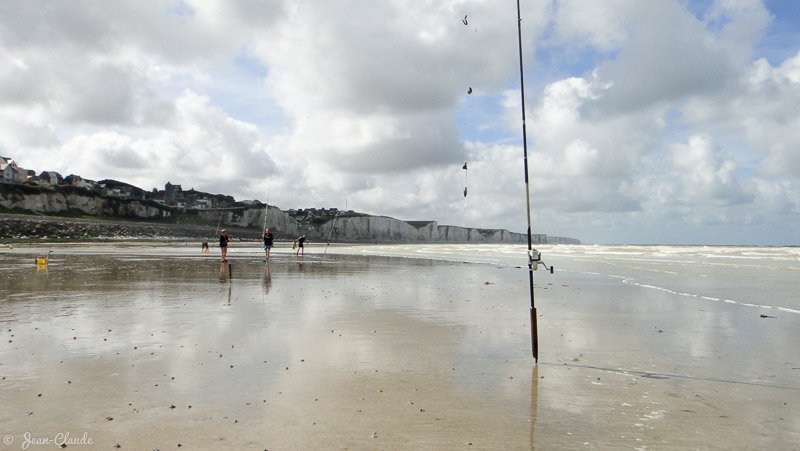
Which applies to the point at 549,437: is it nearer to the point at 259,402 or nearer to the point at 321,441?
the point at 321,441

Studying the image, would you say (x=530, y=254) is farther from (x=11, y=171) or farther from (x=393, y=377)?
(x=11, y=171)

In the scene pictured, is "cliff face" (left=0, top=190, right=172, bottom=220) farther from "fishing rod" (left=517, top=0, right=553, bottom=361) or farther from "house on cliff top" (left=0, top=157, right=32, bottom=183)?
"fishing rod" (left=517, top=0, right=553, bottom=361)

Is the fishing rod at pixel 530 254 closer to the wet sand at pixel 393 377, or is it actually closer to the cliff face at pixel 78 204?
the wet sand at pixel 393 377

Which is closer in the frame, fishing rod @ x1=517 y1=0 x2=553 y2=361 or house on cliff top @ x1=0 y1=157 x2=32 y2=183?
fishing rod @ x1=517 y1=0 x2=553 y2=361

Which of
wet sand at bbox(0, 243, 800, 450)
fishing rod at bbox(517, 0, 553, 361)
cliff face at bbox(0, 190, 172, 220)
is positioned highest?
cliff face at bbox(0, 190, 172, 220)

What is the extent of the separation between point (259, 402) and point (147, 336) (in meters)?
4.68

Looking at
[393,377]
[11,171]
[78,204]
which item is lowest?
[393,377]

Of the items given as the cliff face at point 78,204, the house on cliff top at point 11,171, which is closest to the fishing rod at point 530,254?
the cliff face at point 78,204

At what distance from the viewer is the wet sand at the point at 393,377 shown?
14.9 ft

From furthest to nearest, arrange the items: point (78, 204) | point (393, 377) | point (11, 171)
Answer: point (11, 171), point (78, 204), point (393, 377)

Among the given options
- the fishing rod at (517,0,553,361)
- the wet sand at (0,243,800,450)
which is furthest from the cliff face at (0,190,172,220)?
the fishing rod at (517,0,553,361)

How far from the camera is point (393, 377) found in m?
6.38

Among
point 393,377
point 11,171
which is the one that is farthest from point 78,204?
point 393,377

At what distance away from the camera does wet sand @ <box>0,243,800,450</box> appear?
4.55 m
